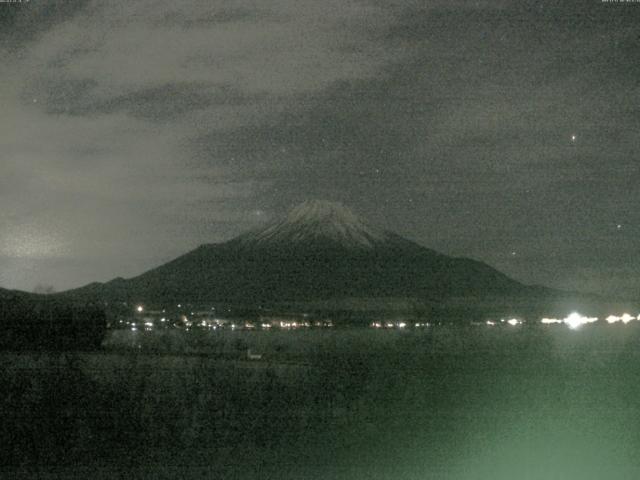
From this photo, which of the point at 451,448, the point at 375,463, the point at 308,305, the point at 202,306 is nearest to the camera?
the point at 375,463

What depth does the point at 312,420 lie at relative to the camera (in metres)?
16.8

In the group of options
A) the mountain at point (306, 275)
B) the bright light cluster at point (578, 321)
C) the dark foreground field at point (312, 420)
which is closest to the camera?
the dark foreground field at point (312, 420)

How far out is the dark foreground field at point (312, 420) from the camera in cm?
1303

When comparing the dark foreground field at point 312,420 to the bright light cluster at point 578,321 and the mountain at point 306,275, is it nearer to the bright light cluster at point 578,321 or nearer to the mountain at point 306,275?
the bright light cluster at point 578,321

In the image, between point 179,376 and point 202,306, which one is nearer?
point 179,376

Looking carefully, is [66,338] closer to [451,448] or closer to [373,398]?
[373,398]

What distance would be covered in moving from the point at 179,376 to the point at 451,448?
6127 mm

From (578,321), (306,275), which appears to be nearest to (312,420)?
(578,321)

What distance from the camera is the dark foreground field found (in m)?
13.0

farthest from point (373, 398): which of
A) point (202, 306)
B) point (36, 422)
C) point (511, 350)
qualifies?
point (202, 306)

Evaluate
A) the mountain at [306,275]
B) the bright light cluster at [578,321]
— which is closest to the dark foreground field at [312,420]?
the bright light cluster at [578,321]

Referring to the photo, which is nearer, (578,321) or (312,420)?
(312,420)

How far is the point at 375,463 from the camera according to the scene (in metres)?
13.4

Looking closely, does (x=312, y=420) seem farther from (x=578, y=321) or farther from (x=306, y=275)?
(x=306, y=275)
